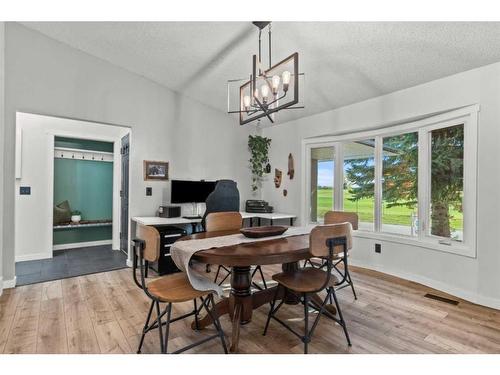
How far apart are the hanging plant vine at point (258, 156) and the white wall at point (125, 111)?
142 millimetres

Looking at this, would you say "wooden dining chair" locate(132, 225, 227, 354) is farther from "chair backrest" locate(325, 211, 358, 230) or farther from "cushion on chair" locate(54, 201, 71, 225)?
"cushion on chair" locate(54, 201, 71, 225)

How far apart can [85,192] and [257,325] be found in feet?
15.1

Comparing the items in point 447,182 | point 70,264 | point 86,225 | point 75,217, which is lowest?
point 70,264

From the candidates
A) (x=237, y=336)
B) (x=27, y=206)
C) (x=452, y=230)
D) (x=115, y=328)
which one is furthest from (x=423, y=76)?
(x=27, y=206)

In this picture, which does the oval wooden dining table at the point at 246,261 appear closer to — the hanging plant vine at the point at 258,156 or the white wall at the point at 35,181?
the hanging plant vine at the point at 258,156

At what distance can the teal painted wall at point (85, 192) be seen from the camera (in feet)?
16.3

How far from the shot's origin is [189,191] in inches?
171

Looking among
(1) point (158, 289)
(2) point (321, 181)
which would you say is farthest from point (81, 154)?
(2) point (321, 181)

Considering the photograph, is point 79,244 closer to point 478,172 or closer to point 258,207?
point 258,207

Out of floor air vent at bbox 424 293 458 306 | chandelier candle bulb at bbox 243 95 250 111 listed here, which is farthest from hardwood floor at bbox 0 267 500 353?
chandelier candle bulb at bbox 243 95 250 111

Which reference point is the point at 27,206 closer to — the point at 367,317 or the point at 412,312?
the point at 367,317

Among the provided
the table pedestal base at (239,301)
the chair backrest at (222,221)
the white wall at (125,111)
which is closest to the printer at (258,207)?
the white wall at (125,111)

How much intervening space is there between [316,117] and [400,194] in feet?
5.89
